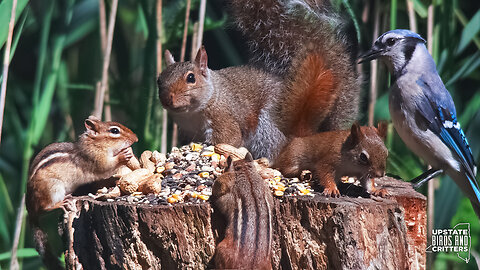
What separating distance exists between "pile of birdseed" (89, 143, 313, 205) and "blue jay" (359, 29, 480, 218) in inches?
21.5

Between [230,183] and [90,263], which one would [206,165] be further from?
[90,263]

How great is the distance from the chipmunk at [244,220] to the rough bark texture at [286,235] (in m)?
0.08

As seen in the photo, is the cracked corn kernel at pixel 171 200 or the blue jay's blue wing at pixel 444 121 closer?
the cracked corn kernel at pixel 171 200

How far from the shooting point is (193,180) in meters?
2.53

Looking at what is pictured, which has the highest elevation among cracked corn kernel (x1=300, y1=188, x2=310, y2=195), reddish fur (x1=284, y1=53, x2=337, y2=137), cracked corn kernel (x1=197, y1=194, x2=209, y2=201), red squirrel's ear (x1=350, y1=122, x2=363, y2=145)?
reddish fur (x1=284, y1=53, x2=337, y2=137)

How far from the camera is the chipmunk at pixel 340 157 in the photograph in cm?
241

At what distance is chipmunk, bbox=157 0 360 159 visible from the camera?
2.93 metres

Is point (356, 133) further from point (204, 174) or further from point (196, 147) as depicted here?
point (196, 147)

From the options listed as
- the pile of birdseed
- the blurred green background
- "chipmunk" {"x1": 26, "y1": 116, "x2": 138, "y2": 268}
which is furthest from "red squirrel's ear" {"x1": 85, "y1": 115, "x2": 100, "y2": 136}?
the blurred green background

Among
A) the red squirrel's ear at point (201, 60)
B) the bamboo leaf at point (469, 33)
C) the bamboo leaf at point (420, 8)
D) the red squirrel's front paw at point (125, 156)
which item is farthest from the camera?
the bamboo leaf at point (420, 8)

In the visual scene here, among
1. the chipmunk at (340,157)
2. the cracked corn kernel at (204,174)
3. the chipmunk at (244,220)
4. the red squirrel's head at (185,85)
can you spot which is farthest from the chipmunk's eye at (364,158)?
the red squirrel's head at (185,85)

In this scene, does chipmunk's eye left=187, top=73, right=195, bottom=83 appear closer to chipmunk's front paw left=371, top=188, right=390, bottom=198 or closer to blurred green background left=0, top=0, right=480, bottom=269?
blurred green background left=0, top=0, right=480, bottom=269

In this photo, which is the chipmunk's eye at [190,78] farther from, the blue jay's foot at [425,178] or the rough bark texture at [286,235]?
the blue jay's foot at [425,178]

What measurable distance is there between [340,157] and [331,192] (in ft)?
0.51
